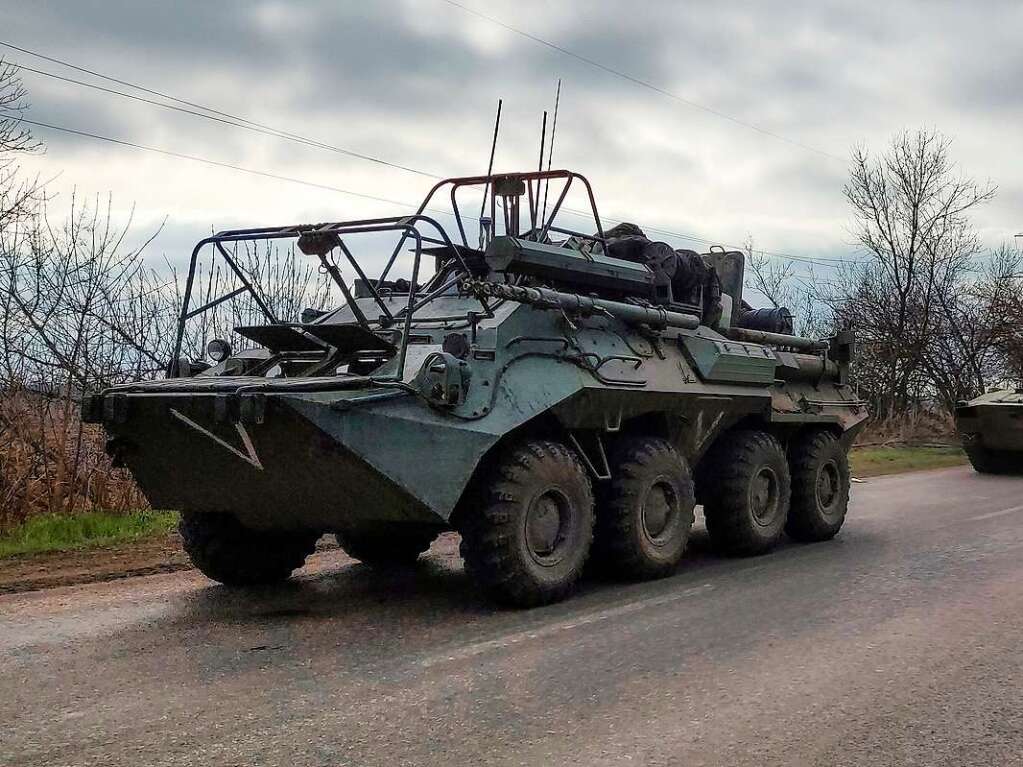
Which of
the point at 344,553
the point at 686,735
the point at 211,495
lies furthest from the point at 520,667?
the point at 344,553

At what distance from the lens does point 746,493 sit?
8375 mm

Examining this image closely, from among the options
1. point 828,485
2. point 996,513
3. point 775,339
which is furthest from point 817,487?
point 996,513

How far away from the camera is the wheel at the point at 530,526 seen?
612cm

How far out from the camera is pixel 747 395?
8.46 metres

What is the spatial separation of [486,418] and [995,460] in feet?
43.3

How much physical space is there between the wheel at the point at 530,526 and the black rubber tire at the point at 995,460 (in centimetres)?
1222

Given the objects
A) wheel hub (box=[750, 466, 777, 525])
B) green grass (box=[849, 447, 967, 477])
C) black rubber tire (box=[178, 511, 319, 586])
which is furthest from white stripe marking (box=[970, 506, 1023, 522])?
black rubber tire (box=[178, 511, 319, 586])

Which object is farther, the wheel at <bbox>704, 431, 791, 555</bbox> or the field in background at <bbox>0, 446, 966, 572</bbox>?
the field in background at <bbox>0, 446, 966, 572</bbox>

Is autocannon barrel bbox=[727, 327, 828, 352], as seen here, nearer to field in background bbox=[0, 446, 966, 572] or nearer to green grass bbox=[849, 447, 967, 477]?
field in background bbox=[0, 446, 966, 572]

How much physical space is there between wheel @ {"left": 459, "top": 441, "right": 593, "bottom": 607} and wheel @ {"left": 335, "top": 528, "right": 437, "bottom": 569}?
1244 mm

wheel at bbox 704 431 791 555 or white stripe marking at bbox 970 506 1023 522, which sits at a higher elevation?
wheel at bbox 704 431 791 555

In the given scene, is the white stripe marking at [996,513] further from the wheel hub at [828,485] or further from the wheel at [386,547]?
the wheel at [386,547]

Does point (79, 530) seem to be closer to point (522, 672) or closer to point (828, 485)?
point (522, 672)

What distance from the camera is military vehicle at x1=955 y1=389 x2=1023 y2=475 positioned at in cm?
1652
